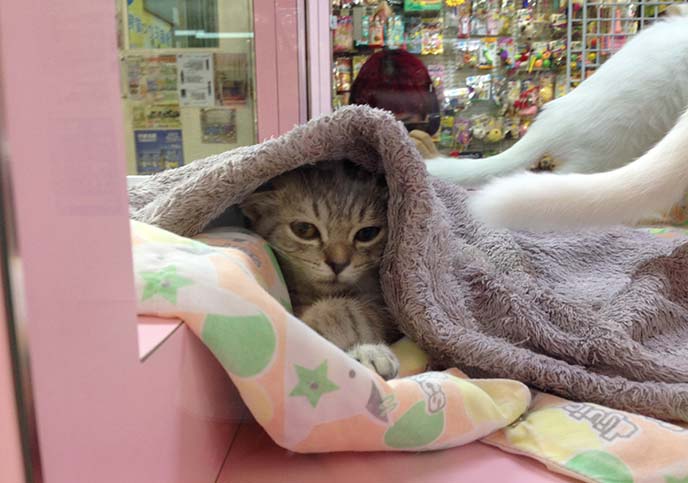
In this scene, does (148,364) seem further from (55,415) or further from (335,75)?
(335,75)

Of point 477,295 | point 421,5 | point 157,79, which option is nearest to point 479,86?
point 421,5

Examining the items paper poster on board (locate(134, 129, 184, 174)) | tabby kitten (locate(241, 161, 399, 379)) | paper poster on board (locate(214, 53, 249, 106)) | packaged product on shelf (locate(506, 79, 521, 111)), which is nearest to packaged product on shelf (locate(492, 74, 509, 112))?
packaged product on shelf (locate(506, 79, 521, 111))

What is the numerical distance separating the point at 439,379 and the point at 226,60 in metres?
1.38

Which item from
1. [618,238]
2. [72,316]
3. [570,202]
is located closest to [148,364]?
[72,316]

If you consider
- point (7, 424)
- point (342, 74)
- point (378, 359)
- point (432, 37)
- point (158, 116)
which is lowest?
point (378, 359)

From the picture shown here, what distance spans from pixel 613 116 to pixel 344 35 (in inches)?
29.4

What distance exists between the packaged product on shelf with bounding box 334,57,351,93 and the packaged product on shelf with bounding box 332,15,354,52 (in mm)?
29

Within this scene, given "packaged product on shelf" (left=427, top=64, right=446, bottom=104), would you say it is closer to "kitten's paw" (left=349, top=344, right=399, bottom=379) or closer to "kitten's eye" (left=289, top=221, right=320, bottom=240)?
"kitten's eye" (left=289, top=221, right=320, bottom=240)

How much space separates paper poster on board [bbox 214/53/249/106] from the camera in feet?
5.33

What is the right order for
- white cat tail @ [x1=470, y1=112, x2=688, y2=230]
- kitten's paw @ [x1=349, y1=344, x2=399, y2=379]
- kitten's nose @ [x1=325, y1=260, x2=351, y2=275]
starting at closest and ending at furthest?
kitten's paw @ [x1=349, y1=344, x2=399, y2=379]
white cat tail @ [x1=470, y1=112, x2=688, y2=230]
kitten's nose @ [x1=325, y1=260, x2=351, y2=275]

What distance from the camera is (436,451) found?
47 cm

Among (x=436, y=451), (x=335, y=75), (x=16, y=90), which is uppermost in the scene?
(x=335, y=75)

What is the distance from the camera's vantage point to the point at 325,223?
789mm

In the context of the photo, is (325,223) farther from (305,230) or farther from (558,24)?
(558,24)
